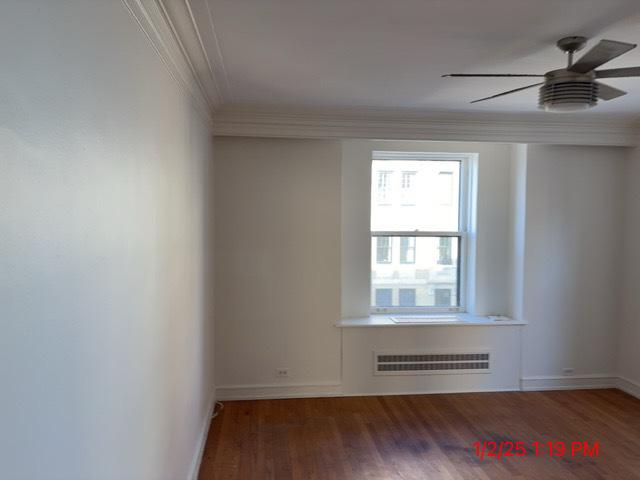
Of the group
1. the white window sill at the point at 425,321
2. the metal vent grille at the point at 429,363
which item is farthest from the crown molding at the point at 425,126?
the metal vent grille at the point at 429,363

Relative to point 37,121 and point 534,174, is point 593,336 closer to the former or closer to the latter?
point 534,174

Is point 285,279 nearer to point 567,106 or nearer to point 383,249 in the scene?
point 383,249

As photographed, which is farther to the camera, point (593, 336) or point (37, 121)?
point (593, 336)

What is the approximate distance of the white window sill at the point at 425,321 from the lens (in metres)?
3.86

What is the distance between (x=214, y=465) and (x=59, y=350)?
2.29m

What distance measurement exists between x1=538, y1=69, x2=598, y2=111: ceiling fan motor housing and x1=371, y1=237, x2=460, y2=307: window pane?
7.74ft

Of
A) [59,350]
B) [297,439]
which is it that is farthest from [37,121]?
[297,439]

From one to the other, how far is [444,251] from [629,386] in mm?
2048

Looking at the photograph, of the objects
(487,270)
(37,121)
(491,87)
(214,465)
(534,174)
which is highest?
→ (491,87)

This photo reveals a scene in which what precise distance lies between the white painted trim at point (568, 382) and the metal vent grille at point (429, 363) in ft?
1.36

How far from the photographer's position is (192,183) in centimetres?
252

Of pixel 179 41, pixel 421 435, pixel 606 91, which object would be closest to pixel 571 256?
Result: pixel 421 435

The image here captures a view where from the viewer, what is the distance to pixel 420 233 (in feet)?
14.1
